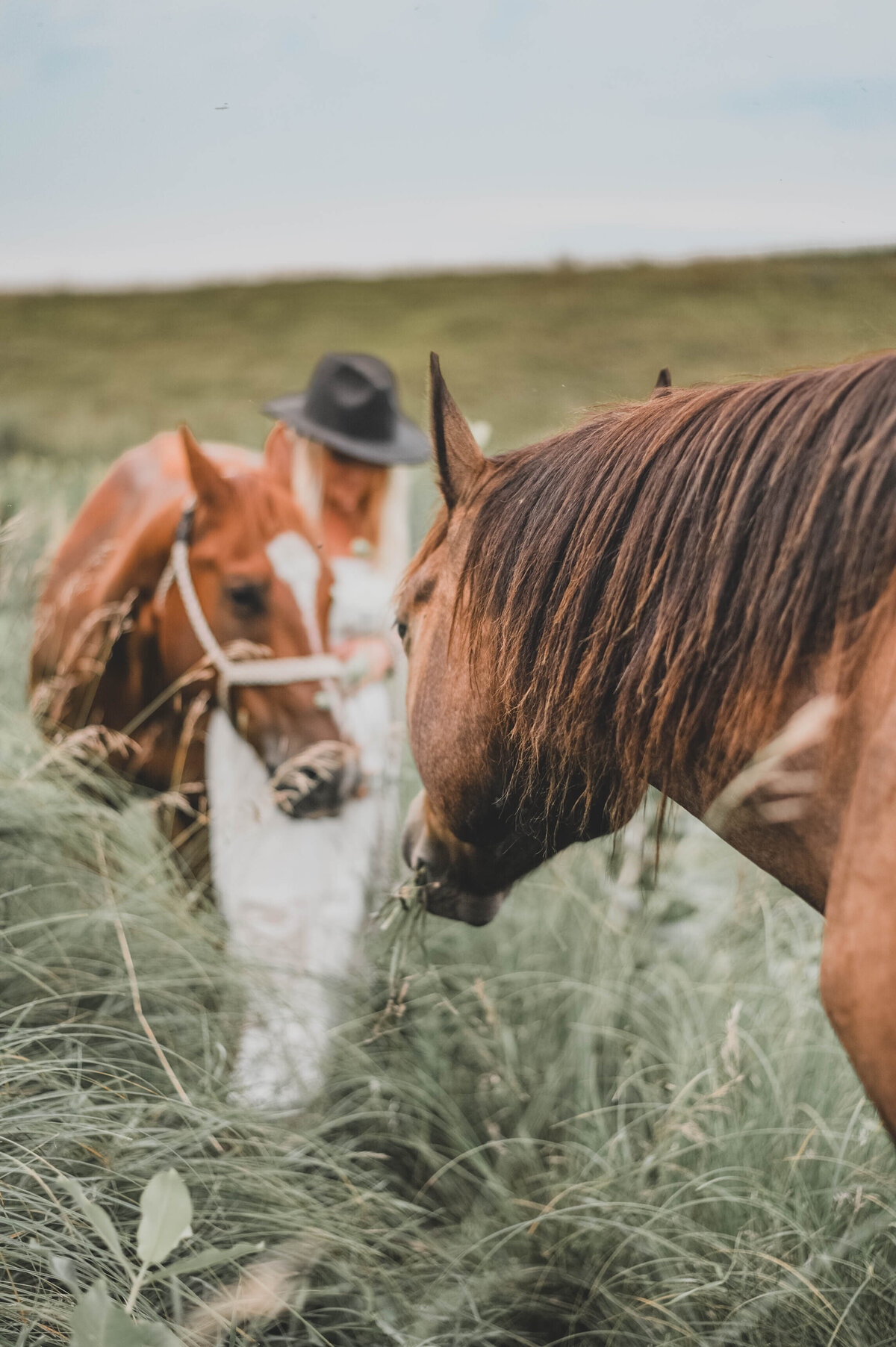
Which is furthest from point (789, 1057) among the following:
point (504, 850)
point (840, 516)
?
point (840, 516)

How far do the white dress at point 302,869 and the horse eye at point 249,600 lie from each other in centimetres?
38

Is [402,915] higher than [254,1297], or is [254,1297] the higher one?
[402,915]

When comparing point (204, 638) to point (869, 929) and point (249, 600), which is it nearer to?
point (249, 600)

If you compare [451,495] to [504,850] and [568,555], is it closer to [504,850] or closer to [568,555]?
[568,555]

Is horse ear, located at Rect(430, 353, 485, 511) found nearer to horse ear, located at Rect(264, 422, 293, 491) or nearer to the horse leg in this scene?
the horse leg

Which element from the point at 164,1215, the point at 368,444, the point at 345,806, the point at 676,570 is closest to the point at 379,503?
the point at 368,444

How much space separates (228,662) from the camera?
7.32 feet

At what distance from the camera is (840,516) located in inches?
32.8

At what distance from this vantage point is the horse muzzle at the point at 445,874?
1483mm

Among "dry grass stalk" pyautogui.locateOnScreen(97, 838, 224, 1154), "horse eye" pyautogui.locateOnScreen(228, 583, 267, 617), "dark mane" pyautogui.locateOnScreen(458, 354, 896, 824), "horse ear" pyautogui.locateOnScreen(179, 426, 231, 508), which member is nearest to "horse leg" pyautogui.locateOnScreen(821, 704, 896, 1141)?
"dark mane" pyautogui.locateOnScreen(458, 354, 896, 824)

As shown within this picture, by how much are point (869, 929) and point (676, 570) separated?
431mm

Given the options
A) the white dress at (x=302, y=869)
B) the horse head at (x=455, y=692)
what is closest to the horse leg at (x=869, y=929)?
the horse head at (x=455, y=692)

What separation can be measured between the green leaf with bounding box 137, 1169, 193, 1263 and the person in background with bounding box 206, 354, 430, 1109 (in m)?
0.78

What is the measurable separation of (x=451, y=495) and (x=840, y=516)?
60 cm
